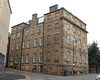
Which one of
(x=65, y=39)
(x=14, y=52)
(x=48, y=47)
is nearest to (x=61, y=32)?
(x=65, y=39)

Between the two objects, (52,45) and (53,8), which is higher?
(53,8)

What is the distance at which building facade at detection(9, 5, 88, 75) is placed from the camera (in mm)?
26109

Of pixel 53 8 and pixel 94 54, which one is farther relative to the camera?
pixel 94 54

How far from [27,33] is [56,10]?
459 inches

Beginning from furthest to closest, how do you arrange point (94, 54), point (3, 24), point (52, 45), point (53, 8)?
point (94, 54)
point (53, 8)
point (52, 45)
point (3, 24)

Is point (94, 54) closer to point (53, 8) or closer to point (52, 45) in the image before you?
point (52, 45)

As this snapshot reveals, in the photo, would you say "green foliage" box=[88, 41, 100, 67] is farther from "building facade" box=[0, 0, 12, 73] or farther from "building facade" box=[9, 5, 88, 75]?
"building facade" box=[0, 0, 12, 73]

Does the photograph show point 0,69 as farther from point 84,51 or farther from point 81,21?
point 81,21

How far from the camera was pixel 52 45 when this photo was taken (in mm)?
27375

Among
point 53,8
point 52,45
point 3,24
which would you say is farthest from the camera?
point 53,8

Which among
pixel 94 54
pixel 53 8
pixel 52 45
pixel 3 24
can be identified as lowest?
pixel 94 54

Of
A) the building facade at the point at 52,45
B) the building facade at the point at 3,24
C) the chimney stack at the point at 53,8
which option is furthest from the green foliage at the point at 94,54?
the building facade at the point at 3,24

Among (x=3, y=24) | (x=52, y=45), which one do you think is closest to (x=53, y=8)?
(x=52, y=45)

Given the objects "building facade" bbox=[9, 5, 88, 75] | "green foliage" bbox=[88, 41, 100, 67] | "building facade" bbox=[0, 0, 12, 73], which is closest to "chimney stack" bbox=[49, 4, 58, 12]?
"building facade" bbox=[9, 5, 88, 75]
